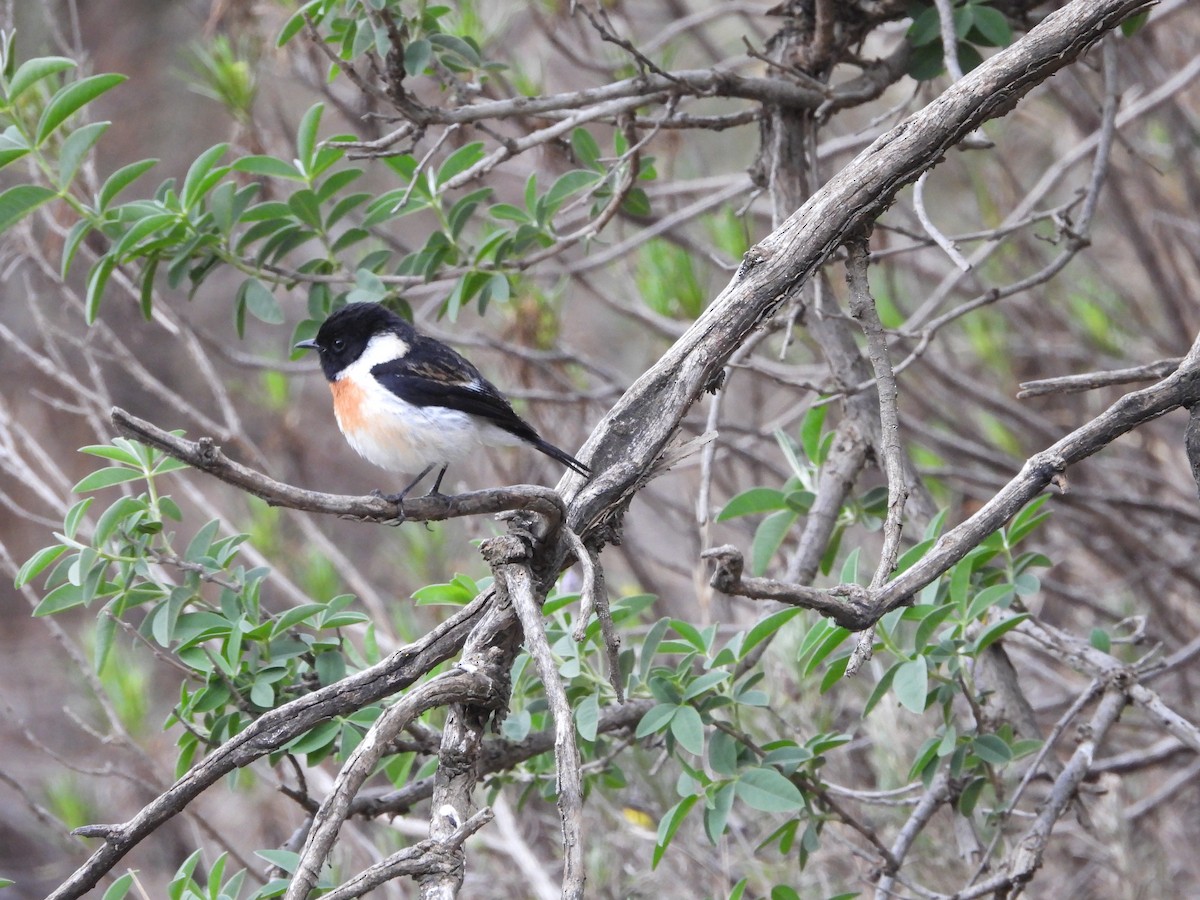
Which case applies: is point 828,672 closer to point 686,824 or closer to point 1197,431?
point 1197,431

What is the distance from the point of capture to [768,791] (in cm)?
237

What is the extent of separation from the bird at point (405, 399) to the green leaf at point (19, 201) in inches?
30.9

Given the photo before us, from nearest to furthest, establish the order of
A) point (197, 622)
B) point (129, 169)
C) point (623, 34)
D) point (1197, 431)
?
point (1197, 431) → point (197, 622) → point (129, 169) → point (623, 34)

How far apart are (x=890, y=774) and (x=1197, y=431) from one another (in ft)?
7.17

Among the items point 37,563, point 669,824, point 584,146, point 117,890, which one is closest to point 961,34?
point 584,146

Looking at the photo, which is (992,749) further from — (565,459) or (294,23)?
(294,23)

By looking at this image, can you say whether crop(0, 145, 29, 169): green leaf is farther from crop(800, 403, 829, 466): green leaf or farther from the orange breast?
crop(800, 403, 829, 466): green leaf

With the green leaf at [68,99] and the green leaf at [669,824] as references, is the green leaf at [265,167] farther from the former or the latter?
the green leaf at [669,824]

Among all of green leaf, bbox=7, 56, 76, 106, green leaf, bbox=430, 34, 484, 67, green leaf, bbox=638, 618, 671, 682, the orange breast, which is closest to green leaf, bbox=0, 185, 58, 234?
green leaf, bbox=7, 56, 76, 106

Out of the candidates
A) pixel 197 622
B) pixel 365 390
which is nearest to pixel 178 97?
pixel 365 390

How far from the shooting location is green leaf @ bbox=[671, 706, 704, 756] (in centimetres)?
224

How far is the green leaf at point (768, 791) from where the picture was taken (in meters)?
2.31

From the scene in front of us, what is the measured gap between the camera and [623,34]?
232 inches

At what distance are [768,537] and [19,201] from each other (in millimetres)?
1910
